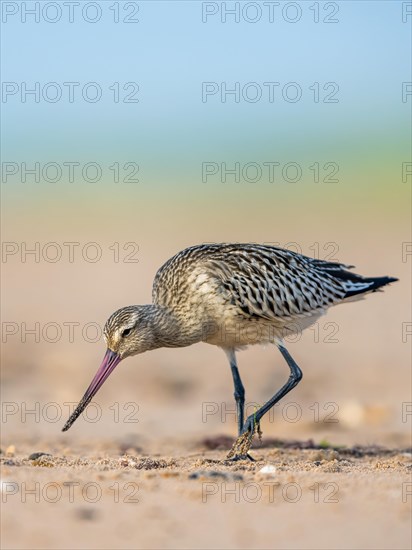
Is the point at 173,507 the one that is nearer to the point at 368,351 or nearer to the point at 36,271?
the point at 368,351

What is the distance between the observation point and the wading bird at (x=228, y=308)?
32.4 feet

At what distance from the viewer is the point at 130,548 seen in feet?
20.4

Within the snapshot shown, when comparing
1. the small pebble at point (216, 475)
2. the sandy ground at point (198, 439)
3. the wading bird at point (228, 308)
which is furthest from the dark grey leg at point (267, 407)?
the small pebble at point (216, 475)

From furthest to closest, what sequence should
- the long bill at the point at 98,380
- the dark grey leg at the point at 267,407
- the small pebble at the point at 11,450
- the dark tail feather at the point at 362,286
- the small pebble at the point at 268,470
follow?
1. the dark tail feather at the point at 362,286
2. the small pebble at the point at 11,450
3. the dark grey leg at the point at 267,407
4. the long bill at the point at 98,380
5. the small pebble at the point at 268,470

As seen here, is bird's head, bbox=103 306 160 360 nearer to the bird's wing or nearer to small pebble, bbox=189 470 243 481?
the bird's wing

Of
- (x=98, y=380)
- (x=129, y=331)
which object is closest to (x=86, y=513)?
(x=98, y=380)

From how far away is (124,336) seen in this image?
981 cm

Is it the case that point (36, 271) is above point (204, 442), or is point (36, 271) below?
above

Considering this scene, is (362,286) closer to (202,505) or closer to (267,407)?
(267,407)

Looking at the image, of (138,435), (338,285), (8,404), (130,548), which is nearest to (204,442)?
(138,435)

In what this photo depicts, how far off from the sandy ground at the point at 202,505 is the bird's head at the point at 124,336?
3.94ft

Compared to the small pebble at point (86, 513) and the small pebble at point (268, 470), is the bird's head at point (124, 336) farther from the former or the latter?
the small pebble at point (86, 513)

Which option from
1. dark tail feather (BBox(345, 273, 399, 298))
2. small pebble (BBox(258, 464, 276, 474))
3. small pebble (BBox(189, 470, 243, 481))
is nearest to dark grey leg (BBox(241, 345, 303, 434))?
dark tail feather (BBox(345, 273, 399, 298))

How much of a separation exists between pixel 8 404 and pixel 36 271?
12.5 metres
